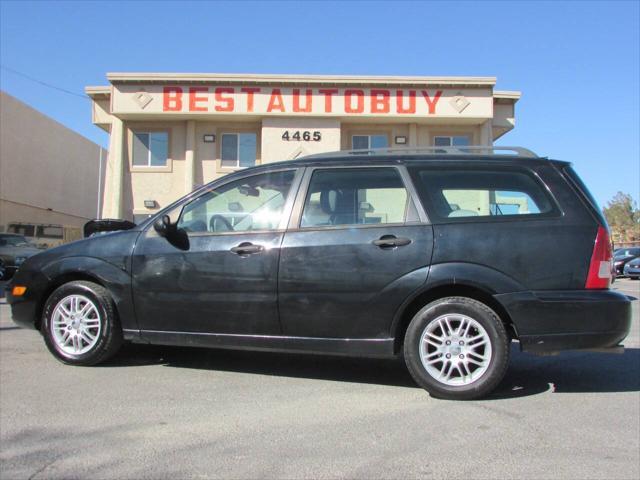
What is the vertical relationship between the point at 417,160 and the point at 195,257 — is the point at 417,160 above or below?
above

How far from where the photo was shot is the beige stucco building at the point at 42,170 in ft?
108

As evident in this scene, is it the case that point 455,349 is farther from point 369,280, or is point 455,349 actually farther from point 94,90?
point 94,90

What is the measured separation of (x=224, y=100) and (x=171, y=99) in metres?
1.90

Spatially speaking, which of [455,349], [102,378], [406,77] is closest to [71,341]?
[102,378]

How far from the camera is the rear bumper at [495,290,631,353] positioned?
412 centimetres

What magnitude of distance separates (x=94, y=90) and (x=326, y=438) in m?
21.4

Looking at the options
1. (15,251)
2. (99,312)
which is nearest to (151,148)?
(15,251)

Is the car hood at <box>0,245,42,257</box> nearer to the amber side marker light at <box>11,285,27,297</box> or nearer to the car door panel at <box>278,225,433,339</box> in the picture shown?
the amber side marker light at <box>11,285,27,297</box>

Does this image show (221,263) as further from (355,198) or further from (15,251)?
(15,251)

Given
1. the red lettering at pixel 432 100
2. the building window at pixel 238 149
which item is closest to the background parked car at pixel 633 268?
the red lettering at pixel 432 100

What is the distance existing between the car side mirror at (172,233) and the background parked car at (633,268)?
2307 centimetres

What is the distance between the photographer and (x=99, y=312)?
4953 mm

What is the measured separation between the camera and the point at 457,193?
458cm

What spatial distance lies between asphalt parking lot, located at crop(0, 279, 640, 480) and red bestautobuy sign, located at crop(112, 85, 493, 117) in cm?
1562
